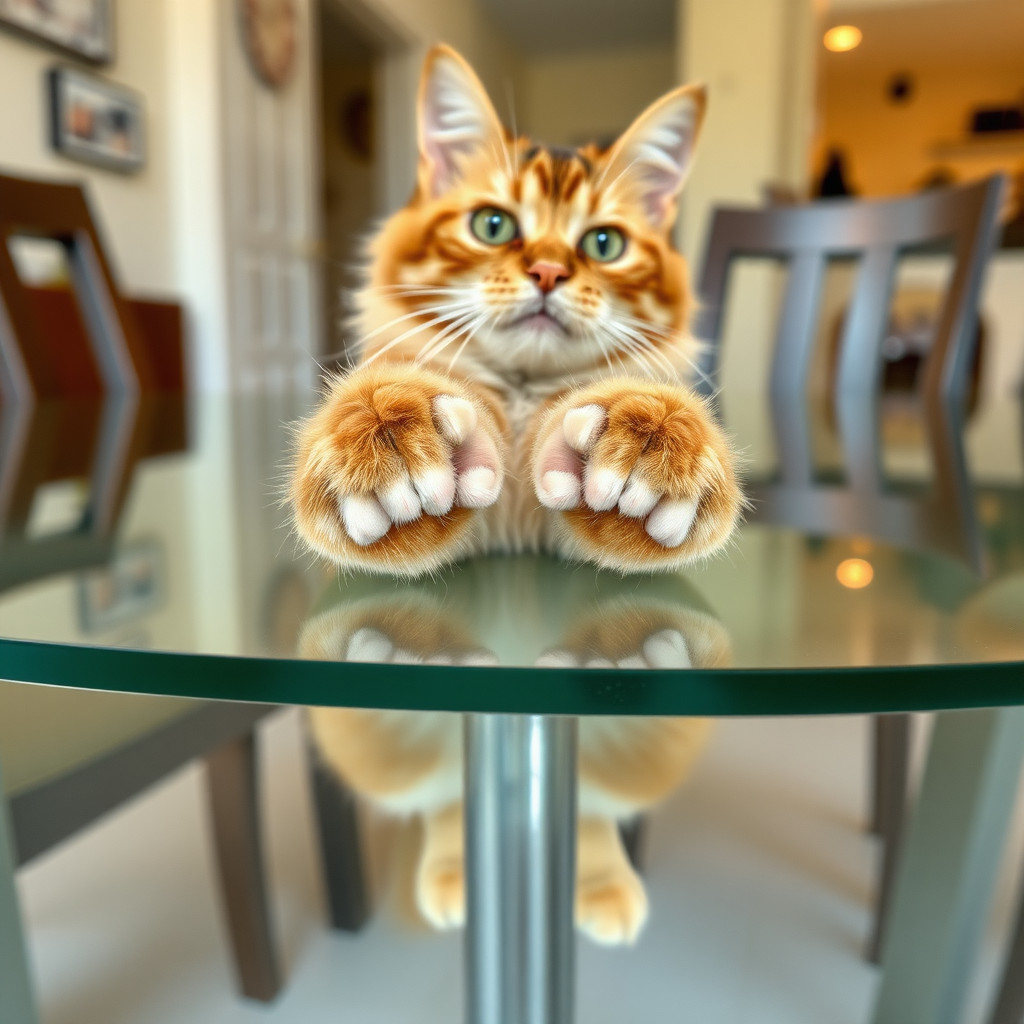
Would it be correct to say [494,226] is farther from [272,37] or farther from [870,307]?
[272,37]

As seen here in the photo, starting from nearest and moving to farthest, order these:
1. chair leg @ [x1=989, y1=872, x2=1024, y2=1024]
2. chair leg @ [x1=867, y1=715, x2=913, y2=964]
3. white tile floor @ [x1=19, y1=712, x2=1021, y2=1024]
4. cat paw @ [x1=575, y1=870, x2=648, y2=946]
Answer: cat paw @ [x1=575, y1=870, x2=648, y2=946], chair leg @ [x1=989, y1=872, x2=1024, y2=1024], white tile floor @ [x1=19, y1=712, x2=1021, y2=1024], chair leg @ [x1=867, y1=715, x2=913, y2=964]

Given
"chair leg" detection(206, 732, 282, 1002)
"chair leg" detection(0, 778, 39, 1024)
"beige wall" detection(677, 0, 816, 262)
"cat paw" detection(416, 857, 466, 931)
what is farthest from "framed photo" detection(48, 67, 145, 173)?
"cat paw" detection(416, 857, 466, 931)

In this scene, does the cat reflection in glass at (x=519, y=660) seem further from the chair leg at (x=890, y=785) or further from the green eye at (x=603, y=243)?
the chair leg at (x=890, y=785)

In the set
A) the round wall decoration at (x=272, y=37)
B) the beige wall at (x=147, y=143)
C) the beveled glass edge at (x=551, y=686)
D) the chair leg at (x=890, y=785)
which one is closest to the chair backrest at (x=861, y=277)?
the chair leg at (x=890, y=785)

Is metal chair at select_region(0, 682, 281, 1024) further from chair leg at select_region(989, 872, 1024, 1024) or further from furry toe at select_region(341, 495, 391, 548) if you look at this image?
chair leg at select_region(989, 872, 1024, 1024)

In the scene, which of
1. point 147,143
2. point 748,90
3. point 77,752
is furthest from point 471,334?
point 748,90

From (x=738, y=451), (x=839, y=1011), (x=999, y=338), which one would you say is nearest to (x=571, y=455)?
(x=738, y=451)
